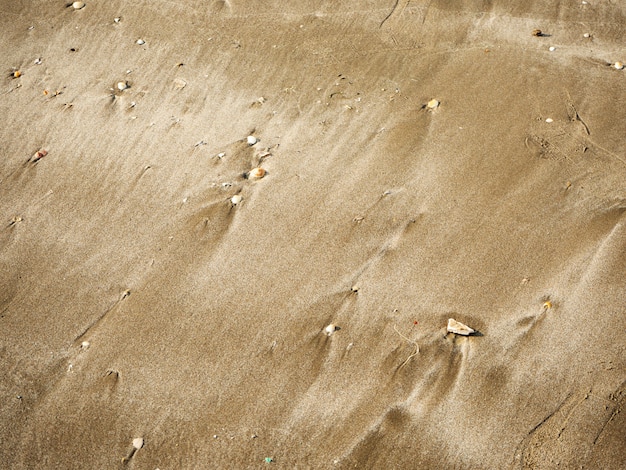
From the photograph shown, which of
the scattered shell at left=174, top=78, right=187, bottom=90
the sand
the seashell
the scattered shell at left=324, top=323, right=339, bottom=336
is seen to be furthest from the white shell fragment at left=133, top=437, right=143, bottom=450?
the scattered shell at left=174, top=78, right=187, bottom=90

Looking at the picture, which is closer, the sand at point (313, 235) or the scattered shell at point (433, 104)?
the sand at point (313, 235)

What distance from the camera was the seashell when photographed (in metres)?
3.78

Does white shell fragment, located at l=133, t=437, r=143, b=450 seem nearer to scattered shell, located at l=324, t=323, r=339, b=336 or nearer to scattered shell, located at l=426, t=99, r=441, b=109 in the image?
scattered shell, located at l=324, t=323, r=339, b=336

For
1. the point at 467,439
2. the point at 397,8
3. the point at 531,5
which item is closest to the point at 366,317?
the point at 467,439

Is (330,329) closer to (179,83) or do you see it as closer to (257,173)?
(257,173)

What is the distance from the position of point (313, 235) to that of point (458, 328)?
105cm

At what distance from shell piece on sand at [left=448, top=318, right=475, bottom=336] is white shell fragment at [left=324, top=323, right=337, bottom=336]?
0.65 meters

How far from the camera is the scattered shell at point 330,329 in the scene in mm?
3225

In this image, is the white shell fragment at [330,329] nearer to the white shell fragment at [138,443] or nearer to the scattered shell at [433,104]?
the white shell fragment at [138,443]

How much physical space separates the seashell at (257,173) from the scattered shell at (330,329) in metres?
1.16

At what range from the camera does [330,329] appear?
3227mm

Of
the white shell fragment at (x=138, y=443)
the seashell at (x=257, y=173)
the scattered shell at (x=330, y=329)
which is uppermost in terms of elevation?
the seashell at (x=257, y=173)

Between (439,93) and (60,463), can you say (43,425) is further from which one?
(439,93)

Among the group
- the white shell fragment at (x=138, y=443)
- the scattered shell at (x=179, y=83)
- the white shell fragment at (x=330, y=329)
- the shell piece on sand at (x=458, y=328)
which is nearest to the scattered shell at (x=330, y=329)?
the white shell fragment at (x=330, y=329)
